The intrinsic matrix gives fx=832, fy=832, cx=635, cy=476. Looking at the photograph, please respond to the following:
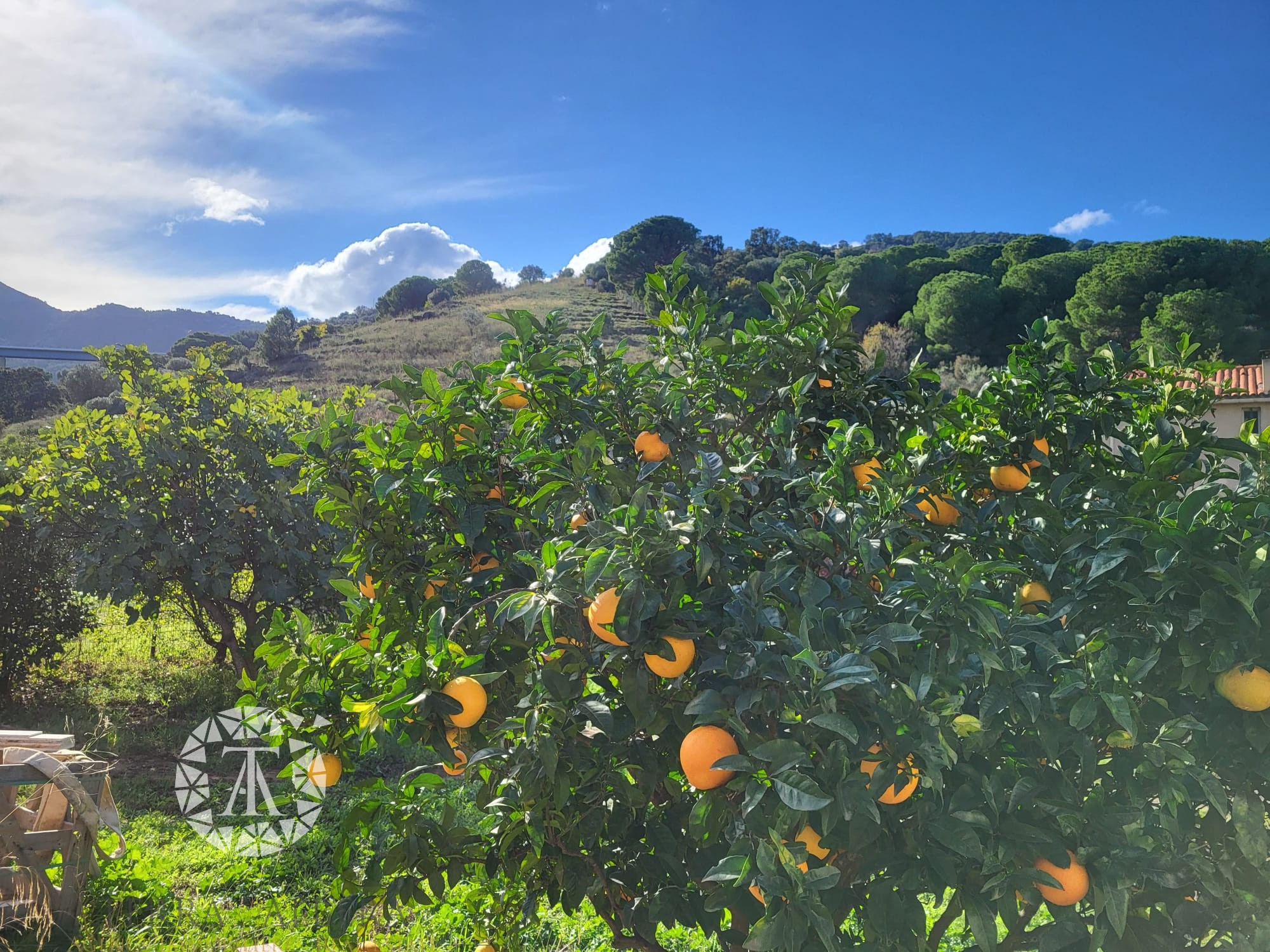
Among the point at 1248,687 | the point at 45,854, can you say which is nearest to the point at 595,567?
the point at 1248,687

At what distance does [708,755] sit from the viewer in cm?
114

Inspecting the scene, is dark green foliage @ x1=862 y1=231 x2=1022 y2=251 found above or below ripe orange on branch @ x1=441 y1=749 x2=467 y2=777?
above

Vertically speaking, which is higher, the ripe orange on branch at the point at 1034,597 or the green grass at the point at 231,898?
the ripe orange on branch at the point at 1034,597

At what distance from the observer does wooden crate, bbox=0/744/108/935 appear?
2652mm

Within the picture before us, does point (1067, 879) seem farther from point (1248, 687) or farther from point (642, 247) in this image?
point (642, 247)

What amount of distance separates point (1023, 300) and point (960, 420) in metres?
30.0

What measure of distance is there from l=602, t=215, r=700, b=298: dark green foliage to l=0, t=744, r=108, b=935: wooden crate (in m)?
41.9

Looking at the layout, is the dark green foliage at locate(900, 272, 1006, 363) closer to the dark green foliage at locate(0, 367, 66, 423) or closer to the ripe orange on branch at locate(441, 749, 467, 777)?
the dark green foliage at locate(0, 367, 66, 423)

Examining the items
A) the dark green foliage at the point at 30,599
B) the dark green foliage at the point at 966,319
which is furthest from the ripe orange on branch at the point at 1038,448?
the dark green foliage at the point at 966,319

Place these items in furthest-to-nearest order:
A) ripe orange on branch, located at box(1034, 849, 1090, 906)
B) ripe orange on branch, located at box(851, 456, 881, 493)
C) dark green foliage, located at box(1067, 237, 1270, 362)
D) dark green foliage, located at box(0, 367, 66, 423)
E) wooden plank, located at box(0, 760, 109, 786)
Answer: dark green foliage, located at box(0, 367, 66, 423) → dark green foliage, located at box(1067, 237, 1270, 362) → wooden plank, located at box(0, 760, 109, 786) → ripe orange on branch, located at box(851, 456, 881, 493) → ripe orange on branch, located at box(1034, 849, 1090, 906)

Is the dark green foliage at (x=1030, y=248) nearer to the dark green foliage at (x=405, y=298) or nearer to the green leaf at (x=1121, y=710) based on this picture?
the dark green foliage at (x=405, y=298)

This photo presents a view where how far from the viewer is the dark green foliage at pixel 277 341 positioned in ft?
98.0

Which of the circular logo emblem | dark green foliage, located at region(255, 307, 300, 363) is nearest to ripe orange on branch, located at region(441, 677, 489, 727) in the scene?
the circular logo emblem

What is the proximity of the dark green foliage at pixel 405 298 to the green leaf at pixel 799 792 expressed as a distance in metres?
46.2
